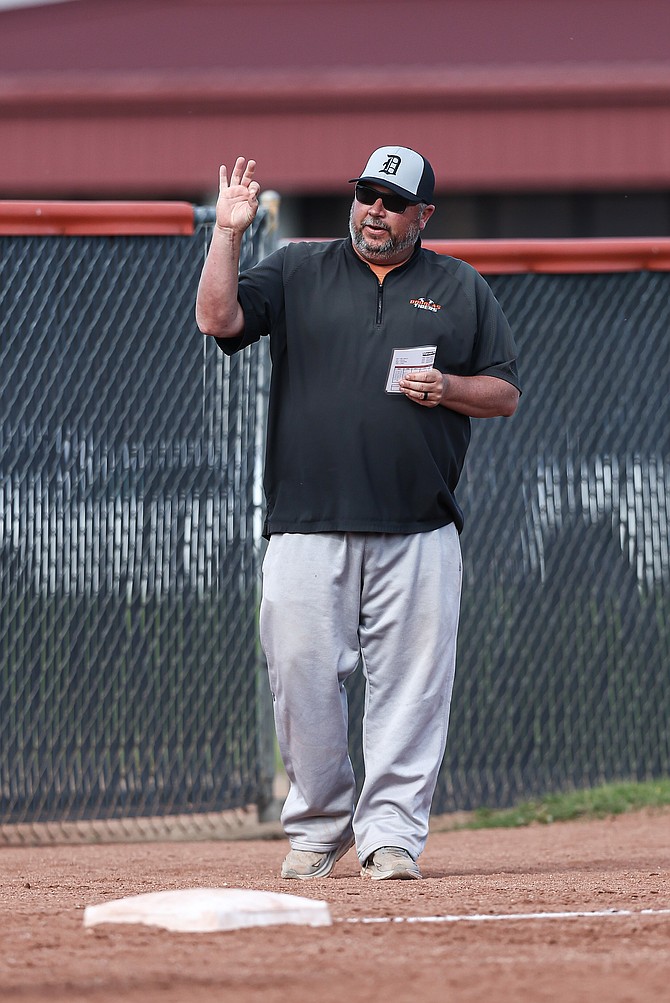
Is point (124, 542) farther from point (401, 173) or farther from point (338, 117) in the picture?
point (338, 117)

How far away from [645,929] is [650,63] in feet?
28.4

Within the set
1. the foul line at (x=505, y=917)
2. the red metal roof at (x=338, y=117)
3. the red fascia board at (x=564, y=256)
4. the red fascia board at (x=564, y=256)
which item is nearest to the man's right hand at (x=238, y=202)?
the red fascia board at (x=564, y=256)

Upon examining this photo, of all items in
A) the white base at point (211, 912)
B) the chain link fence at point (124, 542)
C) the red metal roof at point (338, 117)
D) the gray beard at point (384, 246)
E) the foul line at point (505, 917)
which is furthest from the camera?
the red metal roof at point (338, 117)

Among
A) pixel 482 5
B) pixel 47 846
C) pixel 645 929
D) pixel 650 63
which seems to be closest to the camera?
pixel 645 929

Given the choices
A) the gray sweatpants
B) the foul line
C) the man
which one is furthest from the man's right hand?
the foul line

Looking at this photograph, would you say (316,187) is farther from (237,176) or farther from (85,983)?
(85,983)

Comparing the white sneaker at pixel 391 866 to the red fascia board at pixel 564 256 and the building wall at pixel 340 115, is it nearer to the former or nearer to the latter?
the red fascia board at pixel 564 256

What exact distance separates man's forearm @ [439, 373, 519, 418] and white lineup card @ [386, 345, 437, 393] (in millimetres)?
66

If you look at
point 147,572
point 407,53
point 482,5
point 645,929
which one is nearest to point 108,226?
point 147,572

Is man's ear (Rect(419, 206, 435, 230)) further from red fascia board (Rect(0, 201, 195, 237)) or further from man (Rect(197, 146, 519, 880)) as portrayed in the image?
red fascia board (Rect(0, 201, 195, 237))

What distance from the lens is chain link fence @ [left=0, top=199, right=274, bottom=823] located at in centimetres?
507

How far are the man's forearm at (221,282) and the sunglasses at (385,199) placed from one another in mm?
392

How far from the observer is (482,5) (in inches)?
454

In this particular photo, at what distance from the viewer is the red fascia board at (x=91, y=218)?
16.8 ft
